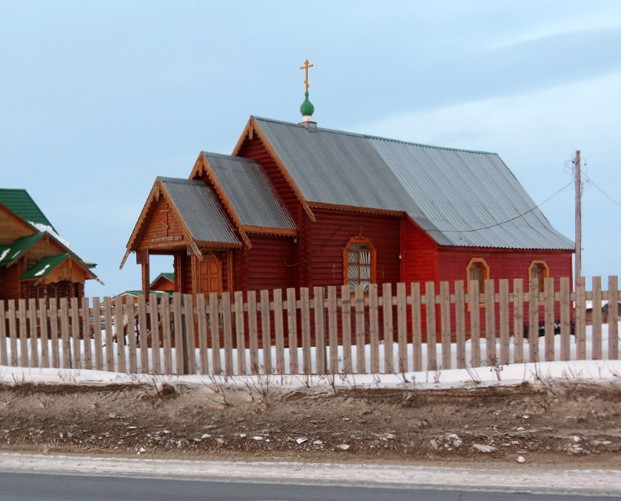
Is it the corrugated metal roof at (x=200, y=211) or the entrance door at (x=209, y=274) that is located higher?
the corrugated metal roof at (x=200, y=211)

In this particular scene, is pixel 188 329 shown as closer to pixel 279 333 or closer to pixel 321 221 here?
pixel 279 333

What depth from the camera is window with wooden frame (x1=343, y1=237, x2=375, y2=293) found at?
2419 centimetres

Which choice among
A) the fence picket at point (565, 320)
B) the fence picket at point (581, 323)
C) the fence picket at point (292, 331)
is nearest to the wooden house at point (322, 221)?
the fence picket at point (292, 331)

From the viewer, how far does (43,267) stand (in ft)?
111

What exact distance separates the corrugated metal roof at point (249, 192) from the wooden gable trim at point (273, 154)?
2.17 feet

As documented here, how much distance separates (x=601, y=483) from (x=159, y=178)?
1573 centimetres

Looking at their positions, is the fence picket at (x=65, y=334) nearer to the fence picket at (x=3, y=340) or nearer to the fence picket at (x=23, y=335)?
the fence picket at (x=23, y=335)

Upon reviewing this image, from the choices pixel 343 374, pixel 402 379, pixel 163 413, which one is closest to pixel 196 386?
pixel 163 413

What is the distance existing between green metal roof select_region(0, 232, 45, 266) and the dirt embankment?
21875mm

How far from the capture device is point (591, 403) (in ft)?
37.2

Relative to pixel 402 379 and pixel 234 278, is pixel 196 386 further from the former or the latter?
pixel 234 278

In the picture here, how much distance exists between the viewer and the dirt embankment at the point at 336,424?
10453mm

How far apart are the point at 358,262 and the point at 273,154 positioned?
4226mm

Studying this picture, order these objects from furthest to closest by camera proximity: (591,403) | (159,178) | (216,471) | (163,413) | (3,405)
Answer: (159,178) → (3,405) → (163,413) → (591,403) → (216,471)
